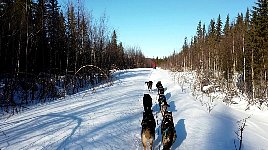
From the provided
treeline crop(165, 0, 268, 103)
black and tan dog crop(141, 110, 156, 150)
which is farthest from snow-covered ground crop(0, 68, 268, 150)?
treeline crop(165, 0, 268, 103)

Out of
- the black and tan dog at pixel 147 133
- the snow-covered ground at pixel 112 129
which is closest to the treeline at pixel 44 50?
A: the snow-covered ground at pixel 112 129

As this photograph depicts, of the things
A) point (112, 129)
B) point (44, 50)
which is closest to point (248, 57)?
point (44, 50)

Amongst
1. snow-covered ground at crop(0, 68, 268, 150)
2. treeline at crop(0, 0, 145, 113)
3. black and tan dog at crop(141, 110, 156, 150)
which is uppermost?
treeline at crop(0, 0, 145, 113)

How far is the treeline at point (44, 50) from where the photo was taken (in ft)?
47.2

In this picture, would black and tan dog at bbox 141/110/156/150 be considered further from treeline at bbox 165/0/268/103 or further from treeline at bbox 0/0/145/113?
treeline at bbox 165/0/268/103

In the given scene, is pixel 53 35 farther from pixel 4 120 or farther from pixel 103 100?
pixel 4 120

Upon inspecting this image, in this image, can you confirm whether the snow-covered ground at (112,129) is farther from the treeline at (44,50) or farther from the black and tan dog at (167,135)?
the treeline at (44,50)

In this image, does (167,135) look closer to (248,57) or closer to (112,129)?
(112,129)

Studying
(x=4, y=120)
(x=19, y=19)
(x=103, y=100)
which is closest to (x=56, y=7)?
(x=19, y=19)

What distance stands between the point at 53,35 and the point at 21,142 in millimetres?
17320

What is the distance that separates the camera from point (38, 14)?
70.1 ft

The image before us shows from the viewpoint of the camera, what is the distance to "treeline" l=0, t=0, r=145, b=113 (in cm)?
1440

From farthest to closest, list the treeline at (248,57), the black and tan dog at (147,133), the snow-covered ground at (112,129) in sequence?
the treeline at (248,57)
the snow-covered ground at (112,129)
the black and tan dog at (147,133)

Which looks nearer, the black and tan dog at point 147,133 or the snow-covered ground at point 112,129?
the black and tan dog at point 147,133
